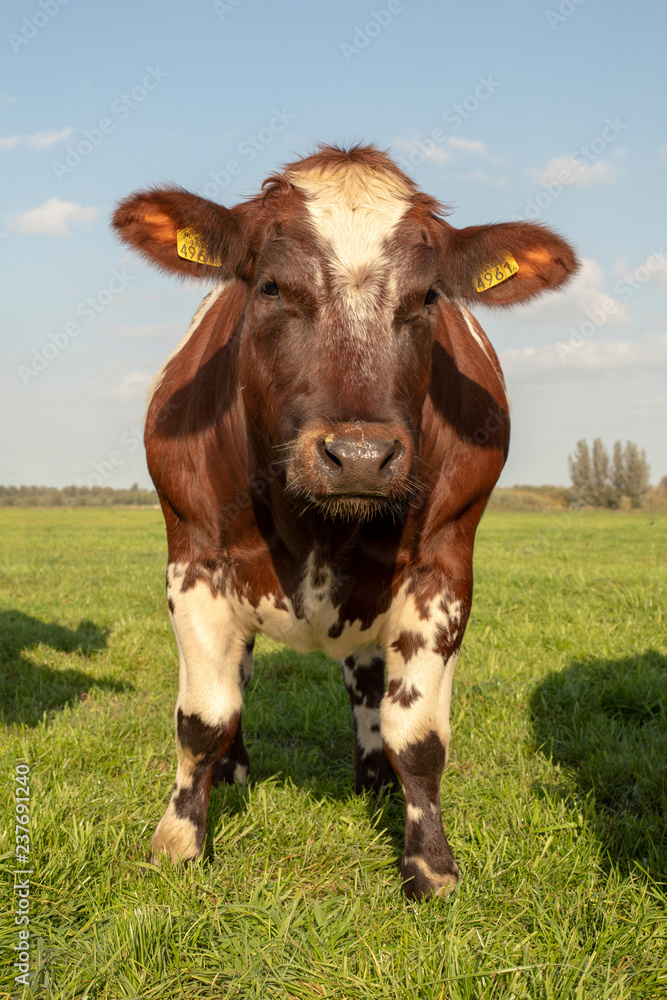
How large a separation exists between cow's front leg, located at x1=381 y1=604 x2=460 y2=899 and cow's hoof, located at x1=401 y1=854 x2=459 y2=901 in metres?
0.02

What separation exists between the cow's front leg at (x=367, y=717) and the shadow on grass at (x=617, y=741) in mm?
890

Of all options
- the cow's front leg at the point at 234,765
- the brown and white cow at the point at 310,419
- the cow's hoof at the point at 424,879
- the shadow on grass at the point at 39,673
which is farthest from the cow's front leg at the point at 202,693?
the shadow on grass at the point at 39,673

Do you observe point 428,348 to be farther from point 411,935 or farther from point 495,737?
point 495,737

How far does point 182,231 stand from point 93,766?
278 cm

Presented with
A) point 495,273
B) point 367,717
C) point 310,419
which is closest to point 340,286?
point 310,419

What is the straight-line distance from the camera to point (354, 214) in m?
3.20

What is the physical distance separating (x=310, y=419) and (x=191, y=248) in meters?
1.08

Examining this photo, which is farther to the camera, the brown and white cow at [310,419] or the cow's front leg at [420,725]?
the cow's front leg at [420,725]

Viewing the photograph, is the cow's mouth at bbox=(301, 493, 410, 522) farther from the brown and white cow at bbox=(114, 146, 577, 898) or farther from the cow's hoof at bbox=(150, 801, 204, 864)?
the cow's hoof at bbox=(150, 801, 204, 864)

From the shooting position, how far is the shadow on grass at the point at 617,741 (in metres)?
3.56

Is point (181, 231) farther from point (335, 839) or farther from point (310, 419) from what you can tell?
point (335, 839)

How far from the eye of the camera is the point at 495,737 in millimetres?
4777

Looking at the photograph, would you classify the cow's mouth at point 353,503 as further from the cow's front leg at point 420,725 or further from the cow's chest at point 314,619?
the cow's front leg at point 420,725

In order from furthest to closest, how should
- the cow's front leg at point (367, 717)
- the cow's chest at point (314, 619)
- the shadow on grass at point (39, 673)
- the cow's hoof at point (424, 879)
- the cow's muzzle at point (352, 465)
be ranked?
the shadow on grass at point (39, 673) → the cow's front leg at point (367, 717) → the cow's chest at point (314, 619) → the cow's hoof at point (424, 879) → the cow's muzzle at point (352, 465)
